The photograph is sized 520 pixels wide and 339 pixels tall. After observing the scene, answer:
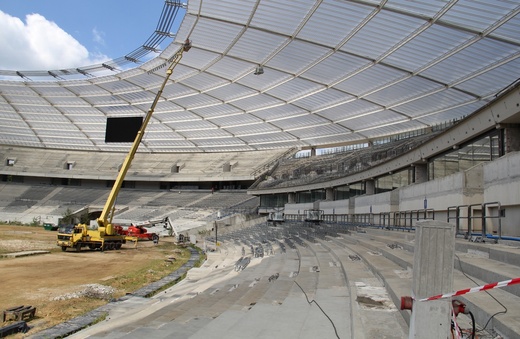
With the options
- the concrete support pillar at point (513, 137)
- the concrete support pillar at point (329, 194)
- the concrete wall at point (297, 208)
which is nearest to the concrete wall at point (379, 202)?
the concrete support pillar at point (329, 194)

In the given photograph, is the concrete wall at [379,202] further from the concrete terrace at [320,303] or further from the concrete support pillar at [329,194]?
the concrete terrace at [320,303]

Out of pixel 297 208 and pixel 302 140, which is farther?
pixel 302 140

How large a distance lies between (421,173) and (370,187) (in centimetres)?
919

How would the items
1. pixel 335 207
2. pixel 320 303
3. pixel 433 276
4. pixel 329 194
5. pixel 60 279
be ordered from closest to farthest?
1. pixel 433 276
2. pixel 320 303
3. pixel 60 279
4. pixel 335 207
5. pixel 329 194

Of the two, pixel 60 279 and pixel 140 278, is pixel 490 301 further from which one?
pixel 60 279

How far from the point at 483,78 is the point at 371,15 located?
35.0 ft

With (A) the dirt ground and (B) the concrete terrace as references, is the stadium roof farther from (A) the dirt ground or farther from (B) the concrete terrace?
(A) the dirt ground

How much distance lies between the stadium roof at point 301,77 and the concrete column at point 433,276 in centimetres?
2174

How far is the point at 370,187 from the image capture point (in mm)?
36156

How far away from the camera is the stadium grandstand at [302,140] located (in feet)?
36.0

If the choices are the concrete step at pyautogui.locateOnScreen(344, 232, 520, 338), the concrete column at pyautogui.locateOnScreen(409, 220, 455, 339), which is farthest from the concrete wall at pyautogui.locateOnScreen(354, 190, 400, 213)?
the concrete column at pyautogui.locateOnScreen(409, 220, 455, 339)

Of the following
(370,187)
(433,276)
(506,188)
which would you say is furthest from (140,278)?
(370,187)

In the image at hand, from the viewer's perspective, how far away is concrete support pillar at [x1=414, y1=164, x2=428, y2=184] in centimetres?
2675

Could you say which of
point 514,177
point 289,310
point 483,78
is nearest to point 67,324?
point 289,310
